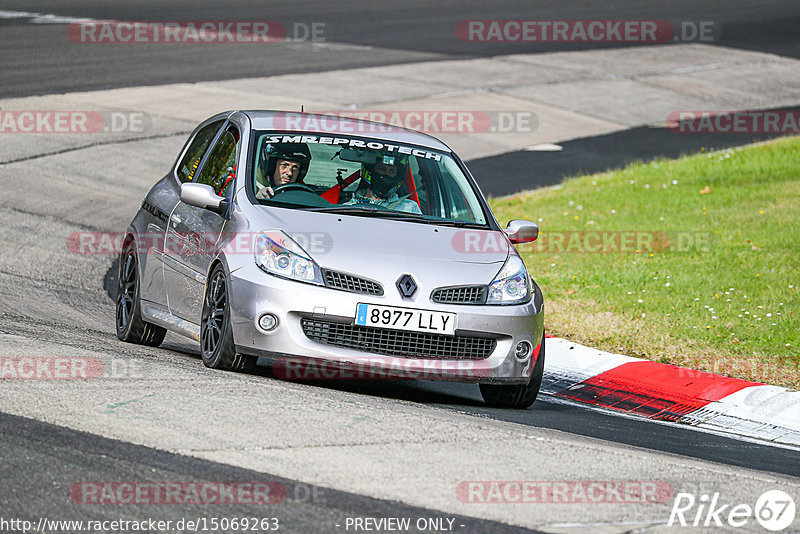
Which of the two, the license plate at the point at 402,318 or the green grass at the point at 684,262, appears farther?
the green grass at the point at 684,262

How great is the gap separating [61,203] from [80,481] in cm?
950

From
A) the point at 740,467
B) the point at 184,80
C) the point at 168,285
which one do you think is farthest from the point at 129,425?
the point at 184,80

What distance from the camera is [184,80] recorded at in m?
22.5

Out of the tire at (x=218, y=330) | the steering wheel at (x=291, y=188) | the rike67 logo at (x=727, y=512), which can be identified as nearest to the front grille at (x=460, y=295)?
the tire at (x=218, y=330)

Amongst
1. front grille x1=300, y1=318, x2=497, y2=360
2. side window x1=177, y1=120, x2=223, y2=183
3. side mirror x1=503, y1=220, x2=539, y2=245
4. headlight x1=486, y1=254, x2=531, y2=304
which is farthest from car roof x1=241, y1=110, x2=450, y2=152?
front grille x1=300, y1=318, x2=497, y2=360

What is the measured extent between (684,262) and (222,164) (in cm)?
570

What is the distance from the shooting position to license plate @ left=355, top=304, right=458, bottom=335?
711cm

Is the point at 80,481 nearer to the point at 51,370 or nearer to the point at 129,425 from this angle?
the point at 129,425

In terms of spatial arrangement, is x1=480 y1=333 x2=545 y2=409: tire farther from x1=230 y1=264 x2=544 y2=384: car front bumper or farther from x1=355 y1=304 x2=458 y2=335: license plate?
x1=355 y1=304 x2=458 y2=335: license plate

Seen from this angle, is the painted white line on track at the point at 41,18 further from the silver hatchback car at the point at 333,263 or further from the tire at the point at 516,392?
the tire at the point at 516,392

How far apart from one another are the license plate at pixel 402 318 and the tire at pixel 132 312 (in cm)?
234

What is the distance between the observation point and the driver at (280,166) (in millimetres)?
8086

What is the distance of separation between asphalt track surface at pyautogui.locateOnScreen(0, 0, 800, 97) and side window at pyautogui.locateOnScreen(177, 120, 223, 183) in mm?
11128

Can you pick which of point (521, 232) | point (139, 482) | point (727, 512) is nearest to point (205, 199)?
point (521, 232)
